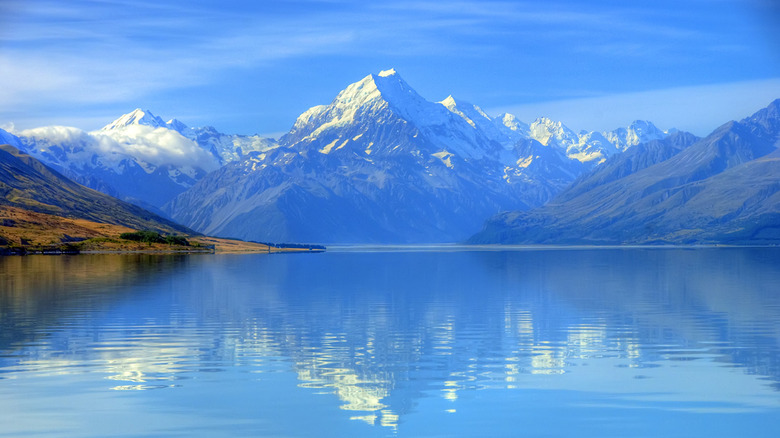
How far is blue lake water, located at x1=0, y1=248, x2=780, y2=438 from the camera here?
37.5 m

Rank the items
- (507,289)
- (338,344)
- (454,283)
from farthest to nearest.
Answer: (454,283) → (507,289) → (338,344)

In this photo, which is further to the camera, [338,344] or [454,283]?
[454,283]

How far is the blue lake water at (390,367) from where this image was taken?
37500 millimetres

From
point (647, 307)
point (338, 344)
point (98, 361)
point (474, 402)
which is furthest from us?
point (647, 307)

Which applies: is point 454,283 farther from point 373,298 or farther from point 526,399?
point 526,399

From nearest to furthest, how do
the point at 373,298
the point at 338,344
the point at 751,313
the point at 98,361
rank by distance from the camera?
the point at 98,361
the point at 338,344
the point at 751,313
the point at 373,298

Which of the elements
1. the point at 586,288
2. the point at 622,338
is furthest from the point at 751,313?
the point at 586,288

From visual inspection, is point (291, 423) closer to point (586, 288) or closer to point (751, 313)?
point (751, 313)

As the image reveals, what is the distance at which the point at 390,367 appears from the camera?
50.7 metres

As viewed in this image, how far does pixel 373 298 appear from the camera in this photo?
102 metres

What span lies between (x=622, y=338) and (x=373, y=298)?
1679 inches

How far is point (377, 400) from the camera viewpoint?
41.7 m

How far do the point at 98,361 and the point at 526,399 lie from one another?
86.3 ft

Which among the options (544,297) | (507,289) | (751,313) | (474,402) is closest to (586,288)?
(507,289)
